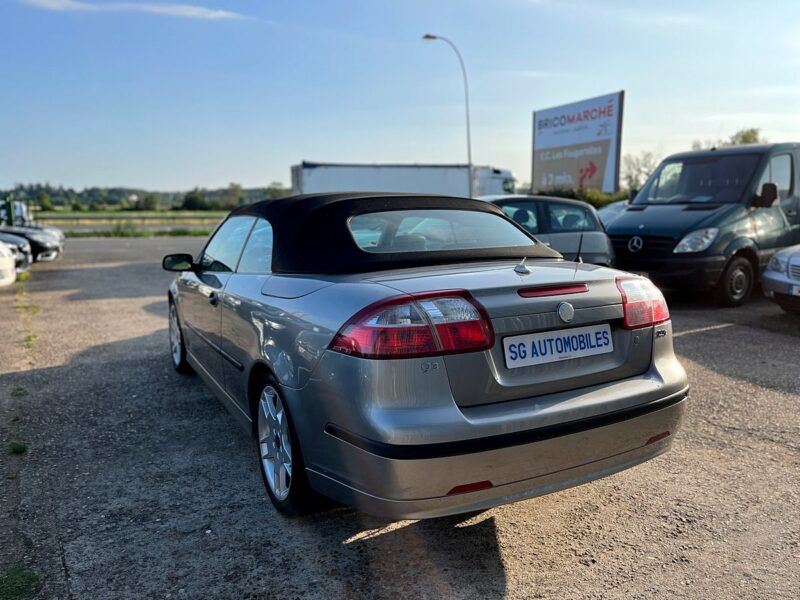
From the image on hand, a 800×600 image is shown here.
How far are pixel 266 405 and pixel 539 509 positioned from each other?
1.46m

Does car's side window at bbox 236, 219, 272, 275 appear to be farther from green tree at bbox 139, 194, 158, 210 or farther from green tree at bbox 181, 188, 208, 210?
green tree at bbox 139, 194, 158, 210

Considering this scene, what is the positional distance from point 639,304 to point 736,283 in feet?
22.6

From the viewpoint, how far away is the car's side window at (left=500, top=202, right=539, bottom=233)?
8.36 metres

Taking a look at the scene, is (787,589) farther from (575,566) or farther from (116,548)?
(116,548)

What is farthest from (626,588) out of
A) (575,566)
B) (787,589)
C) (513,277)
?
(513,277)

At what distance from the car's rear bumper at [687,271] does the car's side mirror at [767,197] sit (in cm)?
110

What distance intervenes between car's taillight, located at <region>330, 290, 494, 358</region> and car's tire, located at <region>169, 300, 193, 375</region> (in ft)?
10.6

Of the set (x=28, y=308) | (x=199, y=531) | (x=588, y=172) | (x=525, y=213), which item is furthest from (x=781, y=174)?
(x=588, y=172)

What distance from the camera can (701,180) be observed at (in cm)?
952

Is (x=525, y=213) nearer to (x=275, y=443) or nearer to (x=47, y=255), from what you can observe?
(x=275, y=443)

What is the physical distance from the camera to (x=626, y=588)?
8.11ft

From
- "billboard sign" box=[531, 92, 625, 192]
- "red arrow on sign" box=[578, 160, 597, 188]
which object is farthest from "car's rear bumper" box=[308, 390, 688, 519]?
"red arrow on sign" box=[578, 160, 597, 188]

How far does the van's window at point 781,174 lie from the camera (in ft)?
29.7

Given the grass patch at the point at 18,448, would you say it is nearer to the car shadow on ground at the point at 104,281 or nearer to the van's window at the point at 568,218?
the van's window at the point at 568,218
